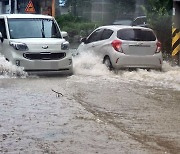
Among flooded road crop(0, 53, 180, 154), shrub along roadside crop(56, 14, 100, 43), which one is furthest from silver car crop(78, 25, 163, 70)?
shrub along roadside crop(56, 14, 100, 43)

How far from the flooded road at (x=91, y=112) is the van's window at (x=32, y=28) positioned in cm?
113

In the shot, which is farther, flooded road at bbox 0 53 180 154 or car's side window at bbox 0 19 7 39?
car's side window at bbox 0 19 7 39

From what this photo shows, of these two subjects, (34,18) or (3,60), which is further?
(34,18)

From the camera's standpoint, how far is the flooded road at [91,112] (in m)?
6.79

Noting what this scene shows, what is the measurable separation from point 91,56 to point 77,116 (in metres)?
7.21

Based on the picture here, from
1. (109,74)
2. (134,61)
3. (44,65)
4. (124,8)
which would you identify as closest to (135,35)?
(134,61)

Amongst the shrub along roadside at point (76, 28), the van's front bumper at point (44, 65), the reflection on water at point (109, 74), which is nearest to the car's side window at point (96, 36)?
the reflection on water at point (109, 74)

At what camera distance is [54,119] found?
8.27 m

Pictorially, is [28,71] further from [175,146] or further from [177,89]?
[175,146]

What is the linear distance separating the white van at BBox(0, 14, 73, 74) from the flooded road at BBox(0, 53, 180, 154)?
11.8 inches

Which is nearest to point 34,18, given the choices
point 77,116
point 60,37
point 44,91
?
point 60,37

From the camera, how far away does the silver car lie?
14.2 m

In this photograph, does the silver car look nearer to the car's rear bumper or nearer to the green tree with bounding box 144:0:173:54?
the car's rear bumper

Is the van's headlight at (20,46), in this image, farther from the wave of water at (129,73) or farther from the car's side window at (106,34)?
the car's side window at (106,34)
